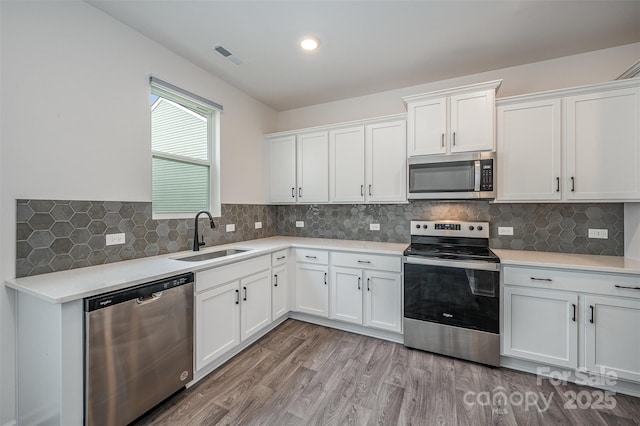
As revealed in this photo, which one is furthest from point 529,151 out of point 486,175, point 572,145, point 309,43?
point 309,43

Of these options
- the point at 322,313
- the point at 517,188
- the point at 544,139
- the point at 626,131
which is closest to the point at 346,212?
the point at 322,313

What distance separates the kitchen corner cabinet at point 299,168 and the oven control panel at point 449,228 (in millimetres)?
1114

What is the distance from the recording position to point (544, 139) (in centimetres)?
231

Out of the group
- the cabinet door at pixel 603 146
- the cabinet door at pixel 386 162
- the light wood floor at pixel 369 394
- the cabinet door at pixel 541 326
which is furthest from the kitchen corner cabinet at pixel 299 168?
the cabinet door at pixel 603 146

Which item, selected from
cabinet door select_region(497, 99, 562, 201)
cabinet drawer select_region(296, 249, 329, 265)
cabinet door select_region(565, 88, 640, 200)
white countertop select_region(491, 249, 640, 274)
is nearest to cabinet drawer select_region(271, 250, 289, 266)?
cabinet drawer select_region(296, 249, 329, 265)

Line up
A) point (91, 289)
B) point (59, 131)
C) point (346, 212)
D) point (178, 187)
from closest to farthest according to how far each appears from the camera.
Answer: point (91, 289)
point (59, 131)
point (178, 187)
point (346, 212)

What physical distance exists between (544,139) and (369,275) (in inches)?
77.1

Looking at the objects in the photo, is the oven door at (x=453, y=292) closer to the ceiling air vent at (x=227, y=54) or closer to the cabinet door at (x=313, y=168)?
the cabinet door at (x=313, y=168)

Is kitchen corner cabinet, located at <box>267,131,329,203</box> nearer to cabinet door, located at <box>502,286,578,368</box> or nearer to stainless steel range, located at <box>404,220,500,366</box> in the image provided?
stainless steel range, located at <box>404,220,500,366</box>

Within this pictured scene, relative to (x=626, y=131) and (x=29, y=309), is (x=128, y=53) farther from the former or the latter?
(x=626, y=131)

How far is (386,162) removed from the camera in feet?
9.68

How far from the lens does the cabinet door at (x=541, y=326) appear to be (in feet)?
6.59

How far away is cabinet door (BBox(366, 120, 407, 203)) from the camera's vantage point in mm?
2871

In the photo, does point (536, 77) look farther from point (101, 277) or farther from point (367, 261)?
point (101, 277)
